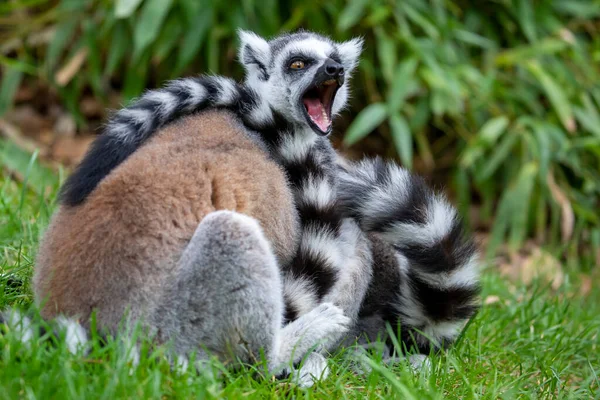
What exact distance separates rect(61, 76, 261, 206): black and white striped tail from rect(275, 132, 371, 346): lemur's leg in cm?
31

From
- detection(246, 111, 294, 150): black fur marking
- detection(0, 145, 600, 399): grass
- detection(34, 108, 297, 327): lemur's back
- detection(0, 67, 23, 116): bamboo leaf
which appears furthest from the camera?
A: detection(0, 67, 23, 116): bamboo leaf

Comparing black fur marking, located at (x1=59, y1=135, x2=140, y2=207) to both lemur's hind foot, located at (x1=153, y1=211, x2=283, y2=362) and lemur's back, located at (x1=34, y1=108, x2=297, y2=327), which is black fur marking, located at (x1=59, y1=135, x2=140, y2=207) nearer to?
lemur's back, located at (x1=34, y1=108, x2=297, y2=327)

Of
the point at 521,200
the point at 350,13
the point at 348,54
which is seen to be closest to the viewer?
the point at 348,54

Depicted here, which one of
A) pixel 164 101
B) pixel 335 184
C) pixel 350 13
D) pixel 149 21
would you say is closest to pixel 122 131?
pixel 164 101

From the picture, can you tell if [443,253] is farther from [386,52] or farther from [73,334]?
[386,52]

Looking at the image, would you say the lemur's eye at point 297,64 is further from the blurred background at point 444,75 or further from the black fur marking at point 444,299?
the blurred background at point 444,75

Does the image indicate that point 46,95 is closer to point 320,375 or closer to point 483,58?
point 483,58

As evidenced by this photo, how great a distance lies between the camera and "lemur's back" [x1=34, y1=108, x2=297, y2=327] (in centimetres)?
286

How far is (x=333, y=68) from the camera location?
11.9ft

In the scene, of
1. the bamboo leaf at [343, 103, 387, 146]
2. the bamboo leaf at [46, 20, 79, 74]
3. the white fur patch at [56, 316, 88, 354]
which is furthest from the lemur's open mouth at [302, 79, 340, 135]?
the bamboo leaf at [46, 20, 79, 74]

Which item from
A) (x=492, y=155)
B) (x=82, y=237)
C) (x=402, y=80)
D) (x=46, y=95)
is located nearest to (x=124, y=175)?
(x=82, y=237)

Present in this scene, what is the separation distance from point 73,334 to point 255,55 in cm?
177

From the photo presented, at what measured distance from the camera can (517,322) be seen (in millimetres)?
4574

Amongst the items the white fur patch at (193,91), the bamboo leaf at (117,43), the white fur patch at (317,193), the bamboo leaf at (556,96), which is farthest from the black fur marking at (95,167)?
the bamboo leaf at (556,96)
